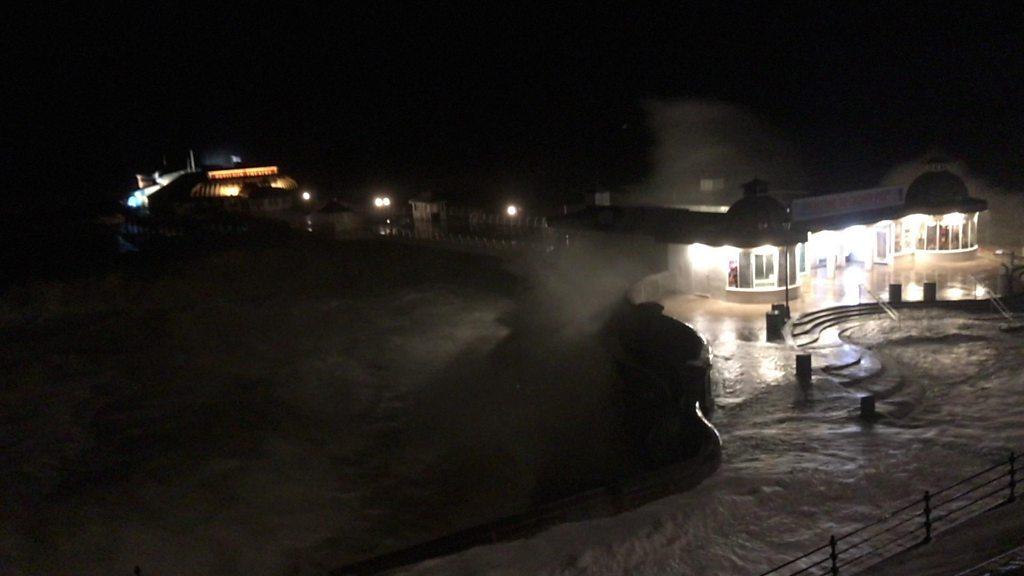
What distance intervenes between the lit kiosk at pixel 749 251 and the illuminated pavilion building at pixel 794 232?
1.2 inches

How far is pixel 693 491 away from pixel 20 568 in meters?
13.1

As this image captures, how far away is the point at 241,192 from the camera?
61.2 m

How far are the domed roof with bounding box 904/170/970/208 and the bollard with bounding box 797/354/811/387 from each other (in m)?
14.7

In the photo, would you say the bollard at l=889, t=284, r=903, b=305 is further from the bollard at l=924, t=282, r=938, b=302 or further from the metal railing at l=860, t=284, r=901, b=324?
the bollard at l=924, t=282, r=938, b=302

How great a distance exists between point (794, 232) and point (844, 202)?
174 inches

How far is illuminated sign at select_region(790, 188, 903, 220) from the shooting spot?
2562cm

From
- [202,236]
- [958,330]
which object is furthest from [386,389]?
[202,236]

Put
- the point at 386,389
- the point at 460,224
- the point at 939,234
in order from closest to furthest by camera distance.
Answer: the point at 386,389, the point at 939,234, the point at 460,224

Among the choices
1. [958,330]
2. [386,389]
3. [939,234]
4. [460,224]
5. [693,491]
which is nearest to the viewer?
[693,491]

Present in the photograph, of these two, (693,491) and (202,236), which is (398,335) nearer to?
(693,491)

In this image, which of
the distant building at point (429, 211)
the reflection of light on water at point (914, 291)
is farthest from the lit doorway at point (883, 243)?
the distant building at point (429, 211)

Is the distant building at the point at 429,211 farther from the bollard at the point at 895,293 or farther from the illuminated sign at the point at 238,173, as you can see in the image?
the bollard at the point at 895,293

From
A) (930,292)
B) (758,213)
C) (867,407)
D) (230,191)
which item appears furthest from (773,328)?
(230,191)

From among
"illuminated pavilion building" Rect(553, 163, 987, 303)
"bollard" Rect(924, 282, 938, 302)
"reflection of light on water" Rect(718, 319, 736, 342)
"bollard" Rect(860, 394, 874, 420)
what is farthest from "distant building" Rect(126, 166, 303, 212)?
"bollard" Rect(860, 394, 874, 420)
